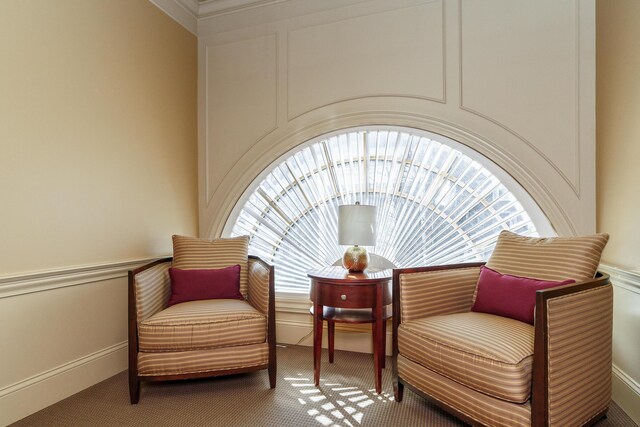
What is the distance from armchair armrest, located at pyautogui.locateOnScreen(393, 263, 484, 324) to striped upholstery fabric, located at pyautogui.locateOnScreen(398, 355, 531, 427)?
0.86ft

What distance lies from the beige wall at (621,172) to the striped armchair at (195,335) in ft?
5.92

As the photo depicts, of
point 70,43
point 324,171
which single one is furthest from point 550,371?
point 70,43

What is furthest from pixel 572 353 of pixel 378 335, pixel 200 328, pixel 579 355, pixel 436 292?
pixel 200 328

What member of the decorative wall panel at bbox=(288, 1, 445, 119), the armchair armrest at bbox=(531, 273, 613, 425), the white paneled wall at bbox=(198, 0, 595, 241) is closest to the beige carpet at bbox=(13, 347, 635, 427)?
the armchair armrest at bbox=(531, 273, 613, 425)

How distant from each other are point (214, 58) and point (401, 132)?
5.52ft

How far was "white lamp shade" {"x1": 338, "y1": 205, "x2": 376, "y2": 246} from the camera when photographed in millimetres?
2359

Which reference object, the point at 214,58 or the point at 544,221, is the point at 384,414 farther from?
the point at 214,58

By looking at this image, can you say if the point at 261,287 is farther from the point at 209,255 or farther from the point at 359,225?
the point at 359,225

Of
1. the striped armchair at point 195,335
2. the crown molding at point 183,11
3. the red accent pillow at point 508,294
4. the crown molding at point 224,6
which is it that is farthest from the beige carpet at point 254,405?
the crown molding at point 224,6

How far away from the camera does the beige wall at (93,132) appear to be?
193cm

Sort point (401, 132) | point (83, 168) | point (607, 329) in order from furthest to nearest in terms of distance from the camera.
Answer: point (401, 132) < point (83, 168) < point (607, 329)

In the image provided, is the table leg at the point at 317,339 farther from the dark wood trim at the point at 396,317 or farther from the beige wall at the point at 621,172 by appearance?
the beige wall at the point at 621,172

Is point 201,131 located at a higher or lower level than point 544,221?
higher

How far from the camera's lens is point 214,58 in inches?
127
